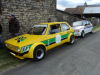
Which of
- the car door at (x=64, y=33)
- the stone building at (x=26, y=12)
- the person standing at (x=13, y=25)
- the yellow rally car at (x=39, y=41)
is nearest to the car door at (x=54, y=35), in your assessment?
the yellow rally car at (x=39, y=41)

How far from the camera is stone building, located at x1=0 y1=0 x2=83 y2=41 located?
6230mm

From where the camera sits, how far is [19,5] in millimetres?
6711

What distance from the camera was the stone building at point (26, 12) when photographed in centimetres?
623

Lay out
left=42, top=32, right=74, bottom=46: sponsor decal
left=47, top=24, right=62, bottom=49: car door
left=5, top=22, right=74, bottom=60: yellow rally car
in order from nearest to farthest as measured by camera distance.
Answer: left=5, top=22, right=74, bottom=60: yellow rally car → left=42, top=32, right=74, bottom=46: sponsor decal → left=47, top=24, right=62, bottom=49: car door

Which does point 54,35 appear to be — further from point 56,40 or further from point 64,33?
point 64,33

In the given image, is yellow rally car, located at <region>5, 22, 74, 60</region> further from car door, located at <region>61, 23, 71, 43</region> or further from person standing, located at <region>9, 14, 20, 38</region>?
person standing, located at <region>9, 14, 20, 38</region>

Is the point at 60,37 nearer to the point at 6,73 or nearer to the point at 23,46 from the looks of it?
the point at 23,46

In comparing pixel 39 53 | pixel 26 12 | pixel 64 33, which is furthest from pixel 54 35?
pixel 26 12

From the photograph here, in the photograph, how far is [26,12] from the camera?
7117 mm

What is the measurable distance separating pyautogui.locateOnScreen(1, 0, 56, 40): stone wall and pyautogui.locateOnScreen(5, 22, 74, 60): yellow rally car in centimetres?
283

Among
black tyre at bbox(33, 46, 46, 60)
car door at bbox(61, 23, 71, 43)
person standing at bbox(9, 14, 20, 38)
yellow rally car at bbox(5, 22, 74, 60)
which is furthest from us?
person standing at bbox(9, 14, 20, 38)

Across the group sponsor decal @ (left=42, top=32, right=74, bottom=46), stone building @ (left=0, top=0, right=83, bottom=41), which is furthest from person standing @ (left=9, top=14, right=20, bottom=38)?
sponsor decal @ (left=42, top=32, right=74, bottom=46)

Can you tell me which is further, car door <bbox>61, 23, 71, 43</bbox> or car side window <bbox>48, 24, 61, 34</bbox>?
car door <bbox>61, 23, 71, 43</bbox>

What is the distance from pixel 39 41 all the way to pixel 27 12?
4450mm
